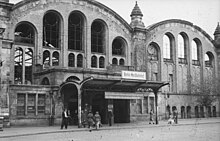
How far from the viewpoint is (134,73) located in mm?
36125

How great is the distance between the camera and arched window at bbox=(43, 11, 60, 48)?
142ft

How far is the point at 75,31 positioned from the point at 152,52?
44.2 ft

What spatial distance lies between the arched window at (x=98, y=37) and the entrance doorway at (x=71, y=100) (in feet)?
31.8

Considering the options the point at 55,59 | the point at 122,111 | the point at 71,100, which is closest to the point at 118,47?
the point at 55,59

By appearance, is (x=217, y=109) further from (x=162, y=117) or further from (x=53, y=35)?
(x=53, y=35)

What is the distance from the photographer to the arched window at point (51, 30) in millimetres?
43172

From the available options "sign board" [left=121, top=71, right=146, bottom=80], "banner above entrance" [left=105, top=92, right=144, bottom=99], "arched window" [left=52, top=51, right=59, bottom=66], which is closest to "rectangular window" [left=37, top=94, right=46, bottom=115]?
"banner above entrance" [left=105, top=92, right=144, bottom=99]

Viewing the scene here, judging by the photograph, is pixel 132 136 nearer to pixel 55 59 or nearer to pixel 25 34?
pixel 55 59

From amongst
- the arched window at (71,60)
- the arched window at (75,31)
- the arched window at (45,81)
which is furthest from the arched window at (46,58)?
the arched window at (75,31)

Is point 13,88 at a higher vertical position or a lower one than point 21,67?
lower

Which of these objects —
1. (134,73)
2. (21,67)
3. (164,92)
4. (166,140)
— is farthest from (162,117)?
(166,140)

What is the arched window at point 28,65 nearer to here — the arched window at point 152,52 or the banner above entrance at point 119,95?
the banner above entrance at point 119,95

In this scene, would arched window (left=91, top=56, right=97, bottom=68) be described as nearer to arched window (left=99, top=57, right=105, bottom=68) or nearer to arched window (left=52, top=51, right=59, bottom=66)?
arched window (left=99, top=57, right=105, bottom=68)

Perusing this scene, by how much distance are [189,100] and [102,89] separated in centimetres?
2323
